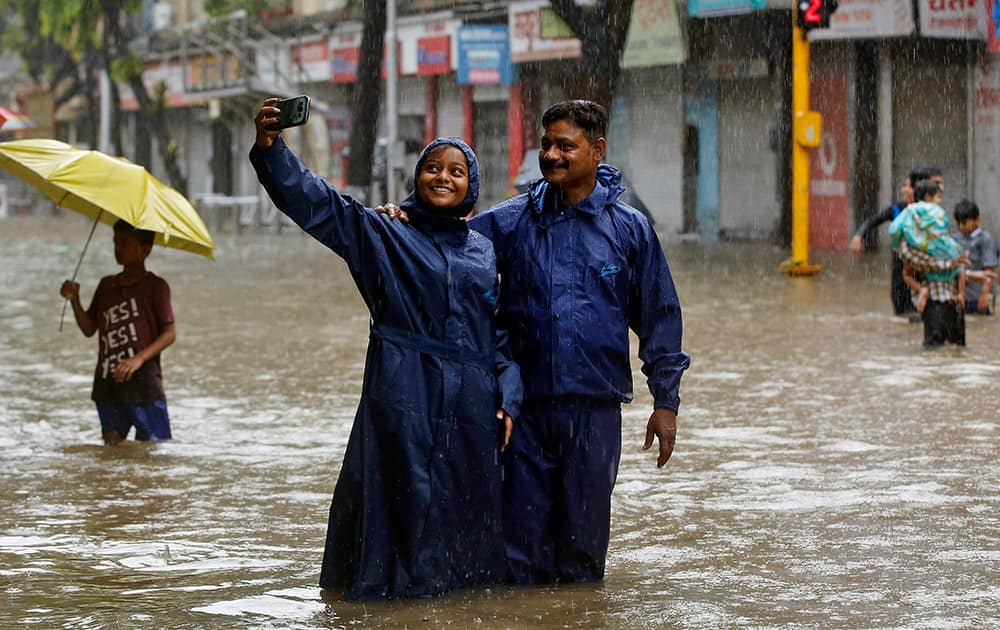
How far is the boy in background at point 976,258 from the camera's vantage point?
575 inches

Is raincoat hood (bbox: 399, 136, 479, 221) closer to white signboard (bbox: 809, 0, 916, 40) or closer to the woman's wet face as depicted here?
the woman's wet face

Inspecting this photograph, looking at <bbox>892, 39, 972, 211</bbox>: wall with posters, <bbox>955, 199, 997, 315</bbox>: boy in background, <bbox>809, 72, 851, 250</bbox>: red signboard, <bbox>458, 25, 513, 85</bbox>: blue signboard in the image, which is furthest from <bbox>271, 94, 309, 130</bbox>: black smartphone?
<bbox>458, 25, 513, 85</bbox>: blue signboard

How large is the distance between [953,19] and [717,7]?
3435mm

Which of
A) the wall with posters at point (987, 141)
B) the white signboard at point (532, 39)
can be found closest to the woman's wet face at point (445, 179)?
the wall with posters at point (987, 141)

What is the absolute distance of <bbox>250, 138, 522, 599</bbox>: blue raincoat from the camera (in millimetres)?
5246

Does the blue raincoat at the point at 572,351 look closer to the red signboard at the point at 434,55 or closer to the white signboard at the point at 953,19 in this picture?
the white signboard at the point at 953,19

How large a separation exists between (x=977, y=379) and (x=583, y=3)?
12722mm

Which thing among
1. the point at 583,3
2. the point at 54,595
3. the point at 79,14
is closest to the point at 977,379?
the point at 54,595

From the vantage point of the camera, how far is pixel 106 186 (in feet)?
28.5

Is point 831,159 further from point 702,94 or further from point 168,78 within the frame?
point 168,78

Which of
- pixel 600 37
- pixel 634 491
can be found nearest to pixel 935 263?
pixel 634 491

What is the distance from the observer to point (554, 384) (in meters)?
5.45

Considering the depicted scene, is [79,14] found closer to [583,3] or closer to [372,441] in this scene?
[583,3]

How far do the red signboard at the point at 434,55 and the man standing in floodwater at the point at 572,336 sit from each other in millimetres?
29421
